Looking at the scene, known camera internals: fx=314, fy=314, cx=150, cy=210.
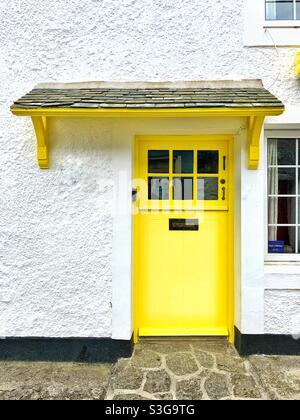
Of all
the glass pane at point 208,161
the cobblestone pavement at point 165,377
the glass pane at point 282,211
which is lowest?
the cobblestone pavement at point 165,377

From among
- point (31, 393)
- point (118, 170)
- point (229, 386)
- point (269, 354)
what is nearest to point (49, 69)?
point (118, 170)

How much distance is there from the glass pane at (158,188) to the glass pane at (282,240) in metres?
1.44

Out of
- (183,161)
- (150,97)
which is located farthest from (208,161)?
(150,97)

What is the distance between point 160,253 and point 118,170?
1.26m

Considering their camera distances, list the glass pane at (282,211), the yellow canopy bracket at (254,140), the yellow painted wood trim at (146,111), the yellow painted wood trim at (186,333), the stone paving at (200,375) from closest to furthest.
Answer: the stone paving at (200,375) < the yellow painted wood trim at (146,111) < the yellow canopy bracket at (254,140) < the glass pane at (282,211) < the yellow painted wood trim at (186,333)

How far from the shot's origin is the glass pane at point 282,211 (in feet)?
13.3

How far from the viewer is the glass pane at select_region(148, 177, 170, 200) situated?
4250mm

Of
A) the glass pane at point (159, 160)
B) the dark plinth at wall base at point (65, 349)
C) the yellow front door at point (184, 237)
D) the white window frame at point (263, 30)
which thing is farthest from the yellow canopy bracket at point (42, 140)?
the white window frame at point (263, 30)

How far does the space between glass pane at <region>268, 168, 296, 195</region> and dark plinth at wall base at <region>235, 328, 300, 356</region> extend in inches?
70.2

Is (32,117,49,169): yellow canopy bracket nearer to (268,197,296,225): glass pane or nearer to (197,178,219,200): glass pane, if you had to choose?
(197,178,219,200): glass pane

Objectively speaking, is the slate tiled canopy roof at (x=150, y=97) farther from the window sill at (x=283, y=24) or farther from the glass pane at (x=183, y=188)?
the glass pane at (x=183, y=188)

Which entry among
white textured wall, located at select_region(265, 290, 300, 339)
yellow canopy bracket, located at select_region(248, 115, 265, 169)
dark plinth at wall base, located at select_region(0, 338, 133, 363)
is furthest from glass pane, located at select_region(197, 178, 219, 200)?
dark plinth at wall base, located at select_region(0, 338, 133, 363)

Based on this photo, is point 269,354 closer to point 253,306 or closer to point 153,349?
point 253,306

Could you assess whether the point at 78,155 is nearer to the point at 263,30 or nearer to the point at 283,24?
the point at 263,30
